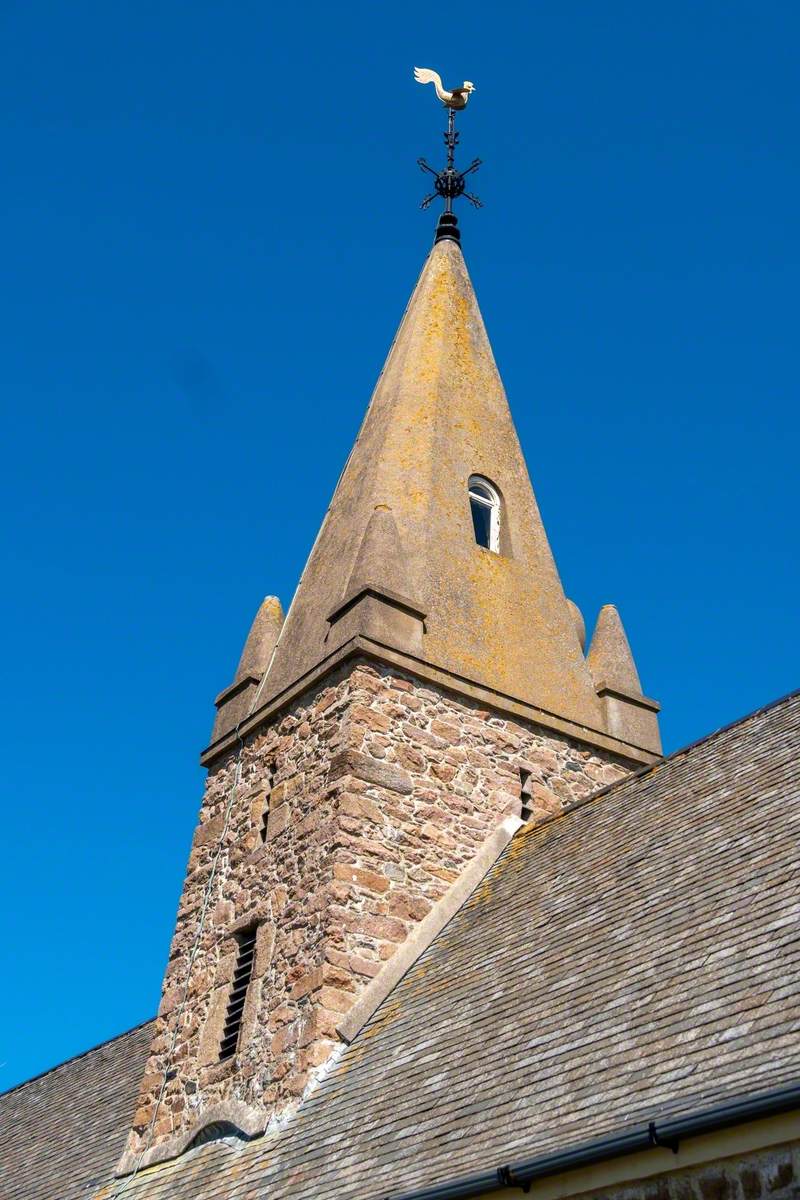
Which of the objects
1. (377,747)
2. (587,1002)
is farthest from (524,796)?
(587,1002)

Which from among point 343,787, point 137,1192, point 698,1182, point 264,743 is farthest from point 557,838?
point 698,1182

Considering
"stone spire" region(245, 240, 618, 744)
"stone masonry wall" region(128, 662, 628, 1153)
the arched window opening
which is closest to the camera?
"stone masonry wall" region(128, 662, 628, 1153)

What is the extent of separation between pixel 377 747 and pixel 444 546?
9.81ft

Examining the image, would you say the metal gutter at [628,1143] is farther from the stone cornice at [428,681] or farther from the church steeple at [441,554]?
the church steeple at [441,554]

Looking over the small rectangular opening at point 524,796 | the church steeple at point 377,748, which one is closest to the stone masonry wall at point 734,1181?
the church steeple at point 377,748

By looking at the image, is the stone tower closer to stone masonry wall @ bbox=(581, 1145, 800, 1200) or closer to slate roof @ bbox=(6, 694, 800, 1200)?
slate roof @ bbox=(6, 694, 800, 1200)

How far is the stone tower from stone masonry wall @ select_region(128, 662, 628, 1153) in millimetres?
22

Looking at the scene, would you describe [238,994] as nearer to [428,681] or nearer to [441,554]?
[428,681]

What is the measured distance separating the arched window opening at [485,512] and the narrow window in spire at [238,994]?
5.26 metres

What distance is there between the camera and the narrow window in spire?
12031 millimetres

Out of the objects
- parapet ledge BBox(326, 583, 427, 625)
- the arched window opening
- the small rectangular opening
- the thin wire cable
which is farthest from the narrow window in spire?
the arched window opening

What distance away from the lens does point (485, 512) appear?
15.7 metres

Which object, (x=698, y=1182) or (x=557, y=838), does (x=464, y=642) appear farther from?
(x=698, y=1182)

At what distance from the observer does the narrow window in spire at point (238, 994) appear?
12.0 m
